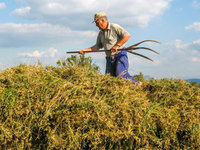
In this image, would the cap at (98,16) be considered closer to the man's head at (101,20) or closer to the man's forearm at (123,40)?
the man's head at (101,20)

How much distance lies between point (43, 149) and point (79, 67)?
1.29m

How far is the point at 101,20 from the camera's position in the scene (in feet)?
16.3

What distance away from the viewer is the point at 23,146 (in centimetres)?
267

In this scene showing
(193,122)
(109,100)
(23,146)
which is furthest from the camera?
(193,122)

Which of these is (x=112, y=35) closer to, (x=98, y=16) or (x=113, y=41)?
(x=113, y=41)

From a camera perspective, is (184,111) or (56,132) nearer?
(56,132)

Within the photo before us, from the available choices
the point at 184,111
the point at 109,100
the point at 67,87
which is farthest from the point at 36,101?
the point at 184,111

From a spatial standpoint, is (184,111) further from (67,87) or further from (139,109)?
(67,87)

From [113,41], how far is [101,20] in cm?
52

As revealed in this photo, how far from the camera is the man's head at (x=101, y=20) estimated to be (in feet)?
16.1

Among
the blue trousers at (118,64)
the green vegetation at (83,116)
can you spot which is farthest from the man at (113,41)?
the green vegetation at (83,116)

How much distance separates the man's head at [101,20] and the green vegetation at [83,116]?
6.41 feet

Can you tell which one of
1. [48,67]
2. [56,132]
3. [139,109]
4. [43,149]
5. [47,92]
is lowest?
[43,149]

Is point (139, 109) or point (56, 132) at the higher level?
point (139, 109)
